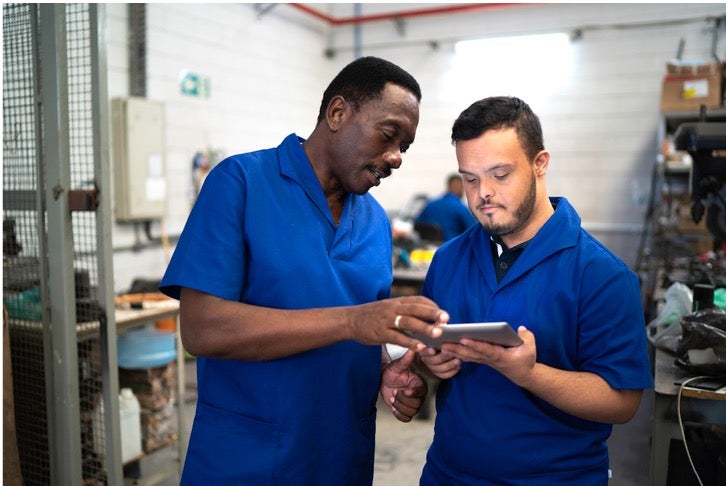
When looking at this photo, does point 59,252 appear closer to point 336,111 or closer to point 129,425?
point 129,425

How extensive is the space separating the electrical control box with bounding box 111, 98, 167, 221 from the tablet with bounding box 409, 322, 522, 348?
3.88 m

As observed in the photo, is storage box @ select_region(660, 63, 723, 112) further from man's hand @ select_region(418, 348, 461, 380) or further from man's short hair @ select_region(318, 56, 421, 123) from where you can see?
man's hand @ select_region(418, 348, 461, 380)

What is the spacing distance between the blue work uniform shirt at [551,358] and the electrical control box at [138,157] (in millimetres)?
3769

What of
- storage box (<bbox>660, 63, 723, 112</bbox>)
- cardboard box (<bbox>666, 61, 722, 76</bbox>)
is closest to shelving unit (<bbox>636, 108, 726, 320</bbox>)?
storage box (<bbox>660, 63, 723, 112</bbox>)

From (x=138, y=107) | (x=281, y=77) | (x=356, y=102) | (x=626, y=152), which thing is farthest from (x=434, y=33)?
(x=356, y=102)

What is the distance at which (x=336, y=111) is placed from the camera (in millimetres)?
1401

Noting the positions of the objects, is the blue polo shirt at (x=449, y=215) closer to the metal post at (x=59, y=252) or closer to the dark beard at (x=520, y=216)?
the metal post at (x=59, y=252)

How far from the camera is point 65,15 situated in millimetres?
2062

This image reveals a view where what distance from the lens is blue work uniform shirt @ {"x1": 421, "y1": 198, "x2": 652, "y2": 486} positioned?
3.98ft

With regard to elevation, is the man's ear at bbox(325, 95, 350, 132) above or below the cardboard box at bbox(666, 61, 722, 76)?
below

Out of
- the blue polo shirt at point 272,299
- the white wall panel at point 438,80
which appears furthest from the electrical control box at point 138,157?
the blue polo shirt at point 272,299

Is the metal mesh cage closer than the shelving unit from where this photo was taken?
Yes

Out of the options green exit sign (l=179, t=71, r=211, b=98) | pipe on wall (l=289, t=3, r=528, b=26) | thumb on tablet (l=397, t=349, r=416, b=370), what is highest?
pipe on wall (l=289, t=3, r=528, b=26)

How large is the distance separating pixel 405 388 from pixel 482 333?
433mm
